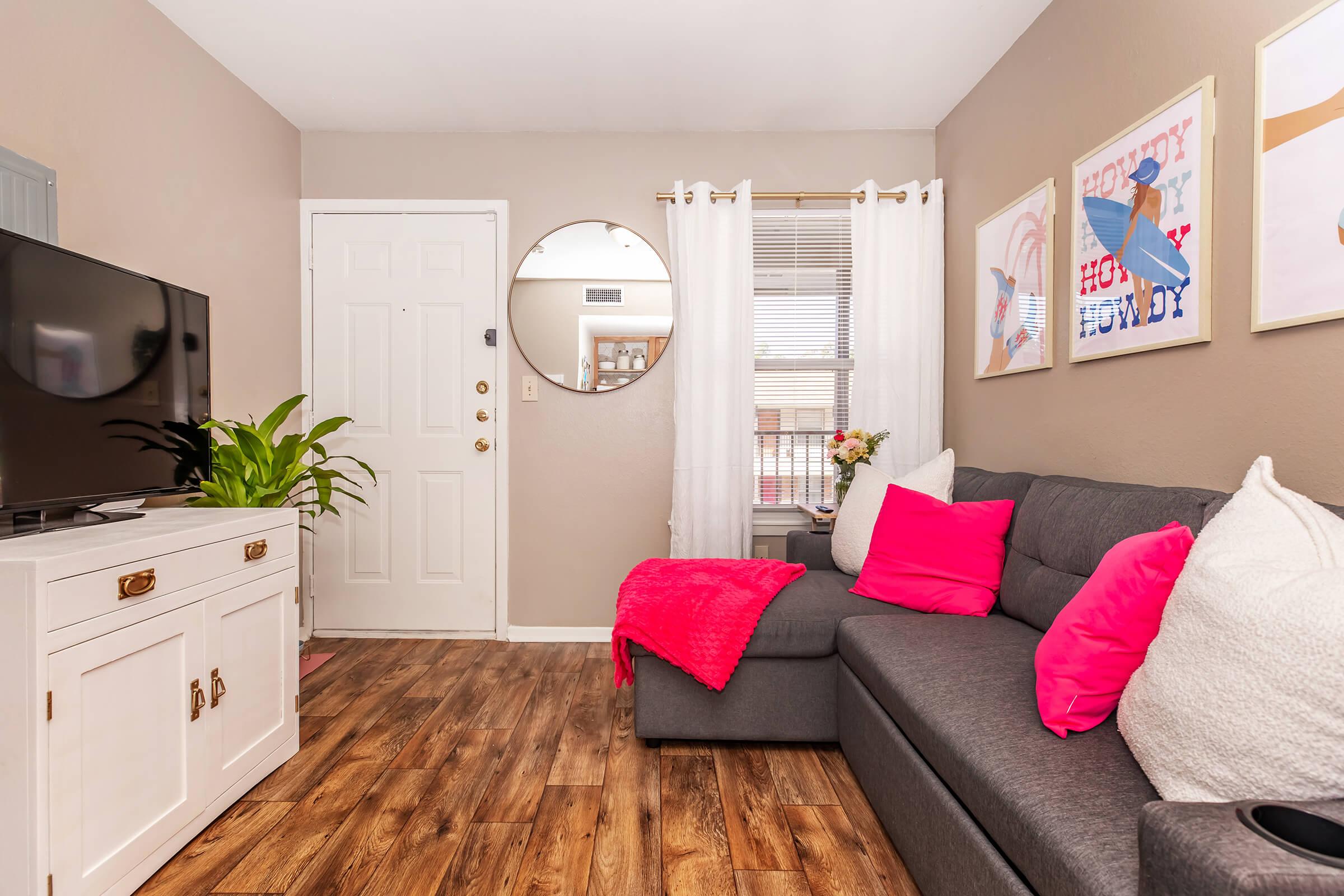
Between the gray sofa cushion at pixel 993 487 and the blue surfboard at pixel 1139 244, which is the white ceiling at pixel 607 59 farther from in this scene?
the gray sofa cushion at pixel 993 487

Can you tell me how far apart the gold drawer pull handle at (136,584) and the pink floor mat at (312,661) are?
1.42 meters

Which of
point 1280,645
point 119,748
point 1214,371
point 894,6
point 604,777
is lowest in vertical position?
point 604,777

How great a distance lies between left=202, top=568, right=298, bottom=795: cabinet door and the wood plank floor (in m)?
0.14

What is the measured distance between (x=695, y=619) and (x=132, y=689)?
142 centimetres

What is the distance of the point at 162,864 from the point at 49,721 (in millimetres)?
529

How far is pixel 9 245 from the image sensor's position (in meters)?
1.42

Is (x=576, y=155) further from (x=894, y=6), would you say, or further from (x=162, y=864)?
(x=162, y=864)

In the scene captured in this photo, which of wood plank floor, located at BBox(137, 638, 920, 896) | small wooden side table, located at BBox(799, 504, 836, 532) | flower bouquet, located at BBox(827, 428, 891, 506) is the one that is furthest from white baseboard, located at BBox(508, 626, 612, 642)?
flower bouquet, located at BBox(827, 428, 891, 506)

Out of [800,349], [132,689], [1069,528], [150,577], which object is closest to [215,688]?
[132,689]

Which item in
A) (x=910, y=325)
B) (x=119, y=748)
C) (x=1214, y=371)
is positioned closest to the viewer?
(x=119, y=748)

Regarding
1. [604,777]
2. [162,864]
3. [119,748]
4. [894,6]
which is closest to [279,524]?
[119,748]

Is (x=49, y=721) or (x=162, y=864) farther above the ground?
(x=49, y=721)

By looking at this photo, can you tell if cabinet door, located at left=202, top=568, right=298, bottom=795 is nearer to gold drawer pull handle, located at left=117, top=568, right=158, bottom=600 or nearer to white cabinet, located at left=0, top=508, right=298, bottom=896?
white cabinet, located at left=0, top=508, right=298, bottom=896

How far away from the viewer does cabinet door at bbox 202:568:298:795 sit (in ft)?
5.44
